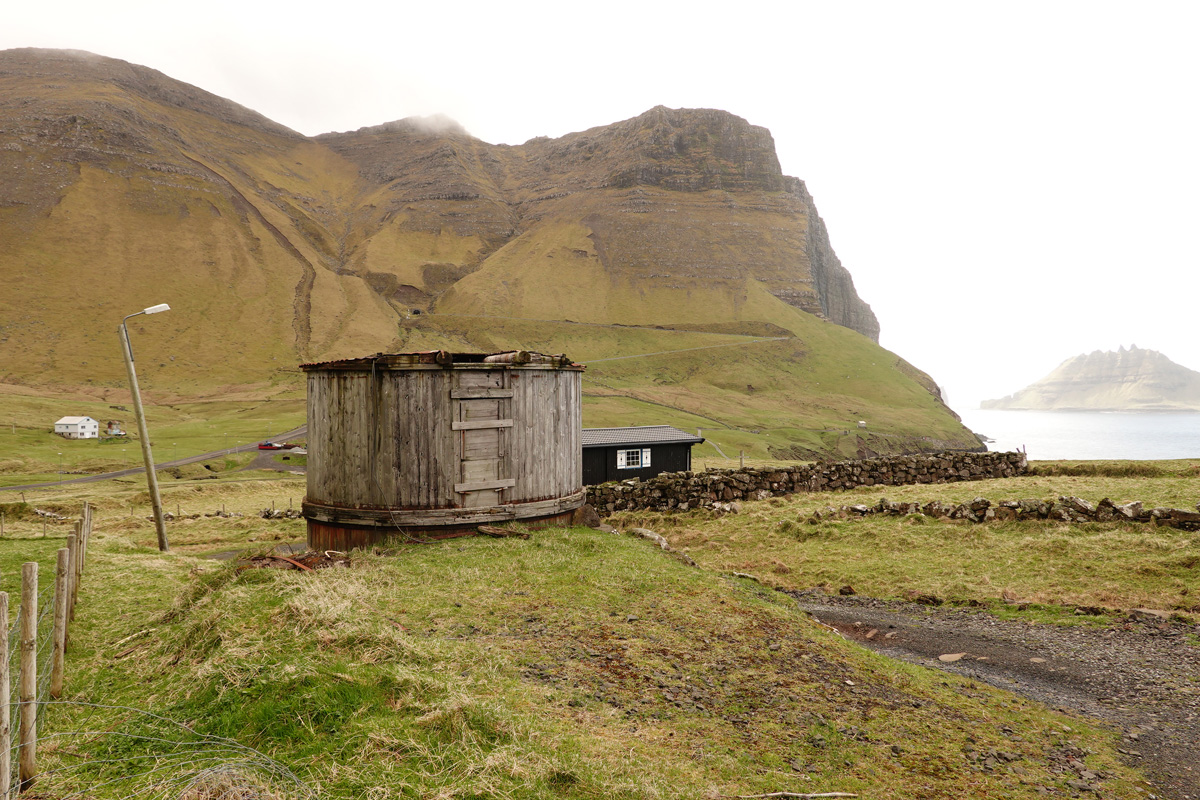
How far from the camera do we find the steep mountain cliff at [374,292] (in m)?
114

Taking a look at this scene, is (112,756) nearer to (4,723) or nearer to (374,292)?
(4,723)

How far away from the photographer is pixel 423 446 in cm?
1544

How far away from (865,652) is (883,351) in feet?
562

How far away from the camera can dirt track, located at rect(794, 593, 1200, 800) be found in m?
7.69

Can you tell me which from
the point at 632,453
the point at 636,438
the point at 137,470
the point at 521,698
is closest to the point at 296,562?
the point at 521,698

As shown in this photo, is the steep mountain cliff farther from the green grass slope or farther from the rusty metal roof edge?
the green grass slope

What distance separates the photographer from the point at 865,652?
1002 cm

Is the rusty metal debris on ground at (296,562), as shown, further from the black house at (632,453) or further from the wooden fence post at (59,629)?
the black house at (632,453)

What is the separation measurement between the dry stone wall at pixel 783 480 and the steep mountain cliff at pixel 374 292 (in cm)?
5477

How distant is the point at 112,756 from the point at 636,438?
28509 millimetres

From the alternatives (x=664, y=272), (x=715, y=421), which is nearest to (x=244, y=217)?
(x=664, y=272)

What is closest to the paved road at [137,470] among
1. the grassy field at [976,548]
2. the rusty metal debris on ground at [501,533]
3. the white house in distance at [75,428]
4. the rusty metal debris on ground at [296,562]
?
the white house in distance at [75,428]

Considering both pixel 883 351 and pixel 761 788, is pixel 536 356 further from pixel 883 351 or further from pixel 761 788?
pixel 883 351

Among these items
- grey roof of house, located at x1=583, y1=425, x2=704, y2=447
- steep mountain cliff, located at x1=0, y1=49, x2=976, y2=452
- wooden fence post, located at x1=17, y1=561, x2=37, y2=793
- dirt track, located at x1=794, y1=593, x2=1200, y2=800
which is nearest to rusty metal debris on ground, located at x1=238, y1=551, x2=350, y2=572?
wooden fence post, located at x1=17, y1=561, x2=37, y2=793
